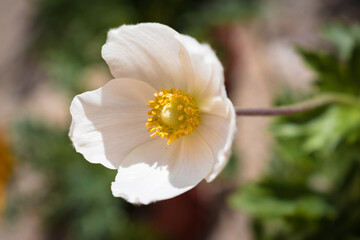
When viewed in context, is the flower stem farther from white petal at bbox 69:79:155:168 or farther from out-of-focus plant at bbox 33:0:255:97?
out-of-focus plant at bbox 33:0:255:97

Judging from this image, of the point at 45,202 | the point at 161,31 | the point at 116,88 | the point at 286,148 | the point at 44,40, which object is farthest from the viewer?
the point at 44,40

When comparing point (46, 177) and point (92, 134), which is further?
point (46, 177)

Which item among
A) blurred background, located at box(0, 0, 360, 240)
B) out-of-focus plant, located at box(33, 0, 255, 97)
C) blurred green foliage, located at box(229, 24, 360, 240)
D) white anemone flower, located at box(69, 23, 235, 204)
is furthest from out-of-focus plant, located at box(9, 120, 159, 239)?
white anemone flower, located at box(69, 23, 235, 204)

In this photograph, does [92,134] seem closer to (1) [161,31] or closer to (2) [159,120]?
(2) [159,120]

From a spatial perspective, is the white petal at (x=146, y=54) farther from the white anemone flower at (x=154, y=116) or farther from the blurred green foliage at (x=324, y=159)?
the blurred green foliage at (x=324, y=159)

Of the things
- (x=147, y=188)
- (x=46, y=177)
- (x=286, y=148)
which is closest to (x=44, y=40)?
(x=46, y=177)

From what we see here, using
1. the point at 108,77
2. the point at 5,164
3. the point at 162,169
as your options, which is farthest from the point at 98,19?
the point at 162,169
